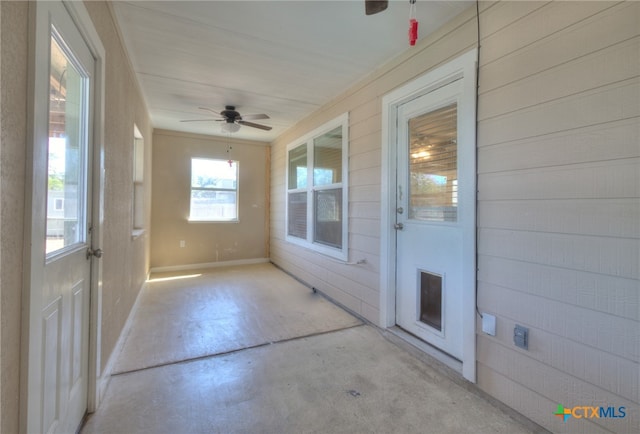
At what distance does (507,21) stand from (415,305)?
2.10 m

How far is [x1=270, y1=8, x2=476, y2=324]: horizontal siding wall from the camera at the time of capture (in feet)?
6.95

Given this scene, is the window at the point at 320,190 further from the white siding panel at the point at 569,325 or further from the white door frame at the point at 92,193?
the white door frame at the point at 92,193

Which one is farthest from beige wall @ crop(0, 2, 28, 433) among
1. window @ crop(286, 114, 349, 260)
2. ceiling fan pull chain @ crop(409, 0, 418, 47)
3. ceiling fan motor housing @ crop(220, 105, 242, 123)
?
ceiling fan motor housing @ crop(220, 105, 242, 123)

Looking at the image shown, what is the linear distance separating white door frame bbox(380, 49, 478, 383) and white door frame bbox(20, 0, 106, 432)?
214 cm

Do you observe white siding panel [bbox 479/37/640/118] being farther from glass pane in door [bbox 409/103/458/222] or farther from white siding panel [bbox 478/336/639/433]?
white siding panel [bbox 478/336/639/433]

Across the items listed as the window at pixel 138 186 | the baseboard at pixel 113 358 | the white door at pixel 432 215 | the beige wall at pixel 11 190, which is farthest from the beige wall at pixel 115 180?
the white door at pixel 432 215

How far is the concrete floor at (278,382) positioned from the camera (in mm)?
1550

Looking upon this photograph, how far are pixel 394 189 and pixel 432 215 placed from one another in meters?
0.45

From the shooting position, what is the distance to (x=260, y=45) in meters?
2.40

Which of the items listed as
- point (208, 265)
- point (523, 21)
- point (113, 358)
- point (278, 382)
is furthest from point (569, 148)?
point (208, 265)

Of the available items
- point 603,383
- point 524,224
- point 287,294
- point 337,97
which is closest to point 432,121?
point 524,224

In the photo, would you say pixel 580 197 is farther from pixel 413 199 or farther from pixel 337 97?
pixel 337 97

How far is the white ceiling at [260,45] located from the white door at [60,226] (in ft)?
2.76

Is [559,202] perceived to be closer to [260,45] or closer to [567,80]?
[567,80]
